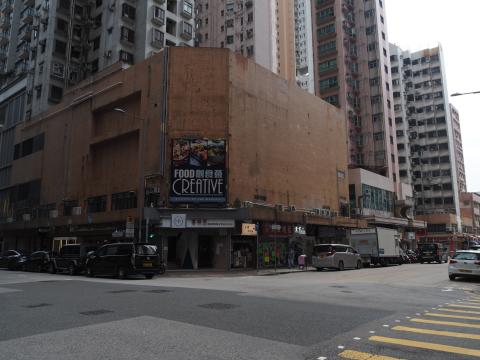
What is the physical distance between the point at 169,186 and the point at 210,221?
13.2 feet

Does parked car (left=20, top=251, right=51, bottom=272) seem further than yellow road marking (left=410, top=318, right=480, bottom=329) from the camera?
Yes

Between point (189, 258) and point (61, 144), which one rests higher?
point (61, 144)

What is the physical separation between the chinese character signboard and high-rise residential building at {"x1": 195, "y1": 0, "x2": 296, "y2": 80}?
47.0 meters

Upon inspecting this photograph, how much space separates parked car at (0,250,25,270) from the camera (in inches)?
1302

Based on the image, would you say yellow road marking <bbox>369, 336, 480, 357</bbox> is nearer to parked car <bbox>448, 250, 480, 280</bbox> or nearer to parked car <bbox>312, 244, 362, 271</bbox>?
parked car <bbox>448, 250, 480, 280</bbox>

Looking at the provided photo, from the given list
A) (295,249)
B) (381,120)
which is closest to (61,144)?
(295,249)

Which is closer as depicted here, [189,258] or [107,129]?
[189,258]

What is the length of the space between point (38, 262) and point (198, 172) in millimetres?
12643

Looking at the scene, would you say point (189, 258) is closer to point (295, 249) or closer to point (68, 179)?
point (295, 249)

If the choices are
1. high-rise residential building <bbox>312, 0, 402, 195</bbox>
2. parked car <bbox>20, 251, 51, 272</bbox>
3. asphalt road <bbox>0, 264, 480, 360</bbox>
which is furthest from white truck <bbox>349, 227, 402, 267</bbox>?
high-rise residential building <bbox>312, 0, 402, 195</bbox>

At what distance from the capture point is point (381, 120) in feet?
242

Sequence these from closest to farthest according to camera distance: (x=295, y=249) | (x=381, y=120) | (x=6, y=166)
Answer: (x=295, y=249) < (x=6, y=166) < (x=381, y=120)

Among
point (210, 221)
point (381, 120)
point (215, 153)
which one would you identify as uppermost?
point (381, 120)

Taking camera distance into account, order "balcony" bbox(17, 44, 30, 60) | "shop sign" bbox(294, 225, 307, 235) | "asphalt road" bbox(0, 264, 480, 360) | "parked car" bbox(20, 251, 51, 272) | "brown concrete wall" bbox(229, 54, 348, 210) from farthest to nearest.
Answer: "balcony" bbox(17, 44, 30, 60) < "shop sign" bbox(294, 225, 307, 235) < "brown concrete wall" bbox(229, 54, 348, 210) < "parked car" bbox(20, 251, 51, 272) < "asphalt road" bbox(0, 264, 480, 360)
